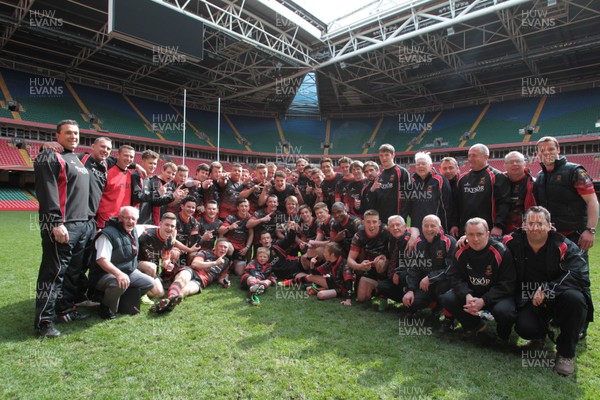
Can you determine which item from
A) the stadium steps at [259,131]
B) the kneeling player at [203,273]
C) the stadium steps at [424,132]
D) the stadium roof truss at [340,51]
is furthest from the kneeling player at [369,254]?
the stadium steps at [259,131]

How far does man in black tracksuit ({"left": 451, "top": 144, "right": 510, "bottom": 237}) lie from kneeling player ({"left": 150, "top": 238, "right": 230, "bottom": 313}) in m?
4.05

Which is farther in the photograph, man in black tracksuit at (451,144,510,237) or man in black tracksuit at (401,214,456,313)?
man in black tracksuit at (451,144,510,237)

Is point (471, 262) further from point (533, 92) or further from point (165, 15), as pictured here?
point (533, 92)

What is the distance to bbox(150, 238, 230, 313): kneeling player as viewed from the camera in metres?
5.16

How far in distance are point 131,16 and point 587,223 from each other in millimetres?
19410

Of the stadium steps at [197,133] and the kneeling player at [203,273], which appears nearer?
the kneeling player at [203,273]

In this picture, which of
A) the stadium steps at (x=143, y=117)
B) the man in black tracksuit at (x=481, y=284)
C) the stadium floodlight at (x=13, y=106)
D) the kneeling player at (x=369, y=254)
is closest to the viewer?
the man in black tracksuit at (x=481, y=284)

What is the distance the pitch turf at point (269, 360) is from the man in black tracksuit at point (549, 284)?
0.29 meters

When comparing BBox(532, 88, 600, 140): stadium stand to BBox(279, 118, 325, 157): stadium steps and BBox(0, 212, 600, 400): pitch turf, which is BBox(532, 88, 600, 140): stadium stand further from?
BBox(0, 212, 600, 400): pitch turf

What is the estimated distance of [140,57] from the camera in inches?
890

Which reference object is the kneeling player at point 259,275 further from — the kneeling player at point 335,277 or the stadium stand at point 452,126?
the stadium stand at point 452,126

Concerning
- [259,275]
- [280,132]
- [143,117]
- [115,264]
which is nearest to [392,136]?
[280,132]

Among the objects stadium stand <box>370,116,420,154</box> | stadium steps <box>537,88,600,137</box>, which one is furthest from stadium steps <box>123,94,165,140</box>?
stadium steps <box>537,88,600,137</box>

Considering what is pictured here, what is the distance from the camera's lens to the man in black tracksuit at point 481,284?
3.61m
